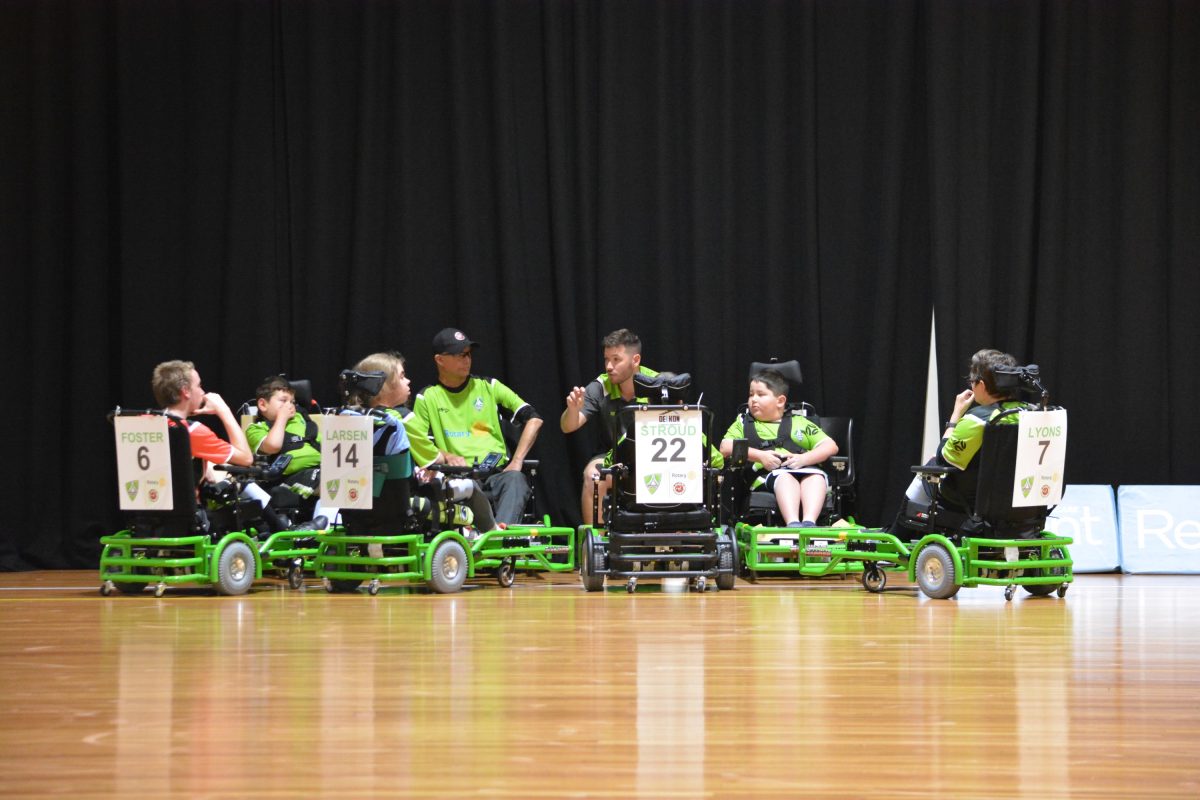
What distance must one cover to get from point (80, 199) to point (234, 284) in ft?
3.17

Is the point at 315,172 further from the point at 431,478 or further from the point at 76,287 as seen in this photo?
the point at 431,478

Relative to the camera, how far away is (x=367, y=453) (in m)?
5.70

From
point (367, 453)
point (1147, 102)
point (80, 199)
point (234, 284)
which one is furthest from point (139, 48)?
point (1147, 102)

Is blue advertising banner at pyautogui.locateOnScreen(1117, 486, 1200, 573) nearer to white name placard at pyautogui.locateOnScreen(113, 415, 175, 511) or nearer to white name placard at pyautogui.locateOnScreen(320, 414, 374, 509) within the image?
white name placard at pyautogui.locateOnScreen(320, 414, 374, 509)

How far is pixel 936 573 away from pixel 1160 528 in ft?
7.70

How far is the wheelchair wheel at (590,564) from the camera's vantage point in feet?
19.6

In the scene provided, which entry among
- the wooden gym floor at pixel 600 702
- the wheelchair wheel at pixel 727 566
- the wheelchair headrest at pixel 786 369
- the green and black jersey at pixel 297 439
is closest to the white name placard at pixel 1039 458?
the wooden gym floor at pixel 600 702

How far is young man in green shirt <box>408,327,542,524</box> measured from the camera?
22.8ft

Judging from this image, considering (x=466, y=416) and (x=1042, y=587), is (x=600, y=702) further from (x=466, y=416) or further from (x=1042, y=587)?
(x=466, y=416)

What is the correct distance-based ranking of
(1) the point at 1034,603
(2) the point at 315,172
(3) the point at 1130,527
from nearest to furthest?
(1) the point at 1034,603 → (3) the point at 1130,527 → (2) the point at 315,172

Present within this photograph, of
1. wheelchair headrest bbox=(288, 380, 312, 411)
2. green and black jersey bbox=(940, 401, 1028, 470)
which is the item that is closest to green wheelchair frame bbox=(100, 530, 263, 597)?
wheelchair headrest bbox=(288, 380, 312, 411)

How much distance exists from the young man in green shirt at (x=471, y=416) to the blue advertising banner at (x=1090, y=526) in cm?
280

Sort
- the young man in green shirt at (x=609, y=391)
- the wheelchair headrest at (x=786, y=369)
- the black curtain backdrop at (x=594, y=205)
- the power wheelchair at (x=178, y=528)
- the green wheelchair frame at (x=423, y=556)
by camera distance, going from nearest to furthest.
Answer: the power wheelchair at (x=178, y=528), the green wheelchair frame at (x=423, y=556), the young man in green shirt at (x=609, y=391), the wheelchair headrest at (x=786, y=369), the black curtain backdrop at (x=594, y=205)

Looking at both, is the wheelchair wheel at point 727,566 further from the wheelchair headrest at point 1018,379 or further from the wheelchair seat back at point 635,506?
the wheelchair headrest at point 1018,379
